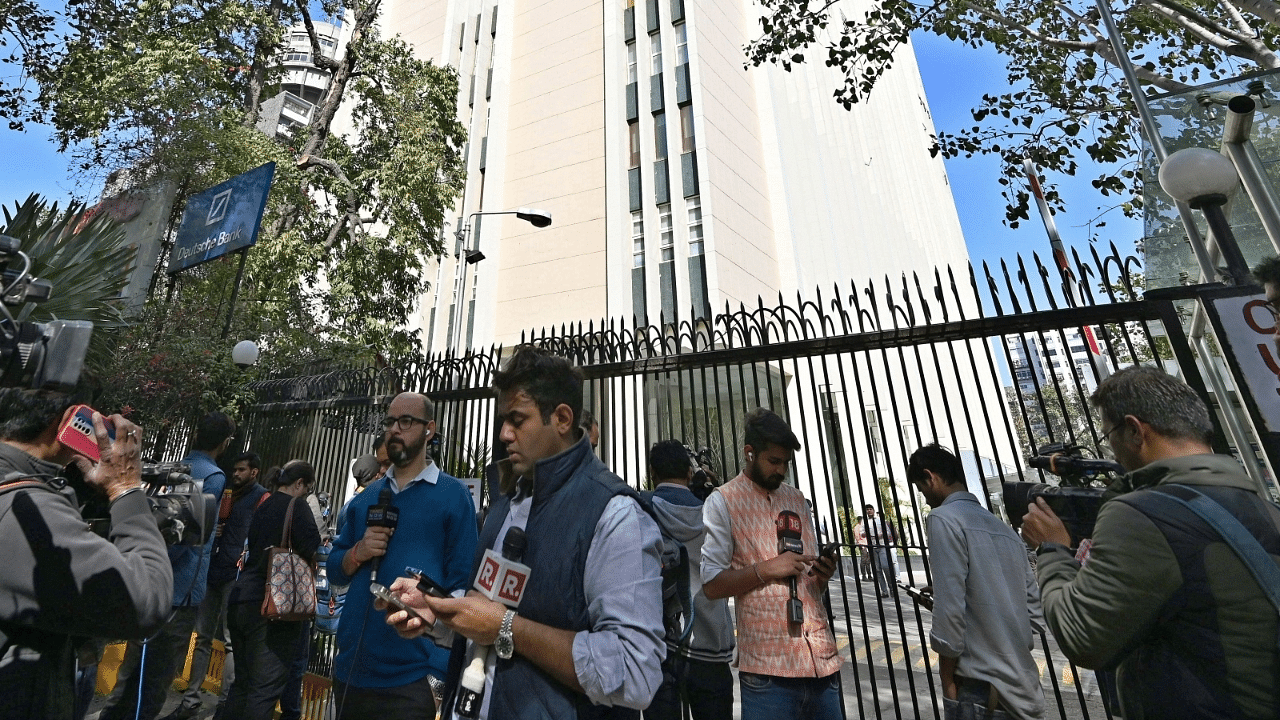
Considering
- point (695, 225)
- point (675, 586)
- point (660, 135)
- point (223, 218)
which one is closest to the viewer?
point (675, 586)

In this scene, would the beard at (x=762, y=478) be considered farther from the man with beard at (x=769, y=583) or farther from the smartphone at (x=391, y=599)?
the smartphone at (x=391, y=599)

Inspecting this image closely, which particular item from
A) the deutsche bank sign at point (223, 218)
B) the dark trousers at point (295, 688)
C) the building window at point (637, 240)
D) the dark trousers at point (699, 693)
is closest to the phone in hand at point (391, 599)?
the dark trousers at point (699, 693)

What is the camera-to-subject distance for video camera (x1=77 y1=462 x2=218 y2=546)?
2223mm

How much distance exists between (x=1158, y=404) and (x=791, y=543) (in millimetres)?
1574

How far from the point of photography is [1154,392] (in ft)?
5.97

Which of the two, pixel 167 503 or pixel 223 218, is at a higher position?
pixel 223 218

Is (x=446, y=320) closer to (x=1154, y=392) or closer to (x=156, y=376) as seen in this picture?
(x=156, y=376)

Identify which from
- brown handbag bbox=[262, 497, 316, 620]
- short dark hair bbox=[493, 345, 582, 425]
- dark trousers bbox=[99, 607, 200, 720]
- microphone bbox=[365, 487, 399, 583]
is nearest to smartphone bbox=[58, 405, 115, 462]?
microphone bbox=[365, 487, 399, 583]

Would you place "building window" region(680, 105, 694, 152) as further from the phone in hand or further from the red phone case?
the phone in hand

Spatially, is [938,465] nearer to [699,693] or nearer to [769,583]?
[769,583]

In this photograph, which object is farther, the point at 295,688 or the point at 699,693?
the point at 295,688

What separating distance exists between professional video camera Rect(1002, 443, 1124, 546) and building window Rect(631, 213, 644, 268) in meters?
18.5

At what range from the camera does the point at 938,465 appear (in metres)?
3.21

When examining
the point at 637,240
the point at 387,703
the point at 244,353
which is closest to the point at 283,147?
the point at 244,353
